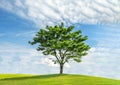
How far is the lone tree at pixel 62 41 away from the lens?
89.6 m

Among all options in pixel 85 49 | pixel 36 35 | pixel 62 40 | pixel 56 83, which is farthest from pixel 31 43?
pixel 56 83

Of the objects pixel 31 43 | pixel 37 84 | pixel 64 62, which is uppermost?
pixel 31 43

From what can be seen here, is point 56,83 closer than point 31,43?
Yes

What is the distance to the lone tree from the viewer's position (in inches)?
3526

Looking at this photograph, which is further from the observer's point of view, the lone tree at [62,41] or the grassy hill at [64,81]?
the lone tree at [62,41]

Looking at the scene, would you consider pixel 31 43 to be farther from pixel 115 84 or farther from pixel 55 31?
pixel 115 84

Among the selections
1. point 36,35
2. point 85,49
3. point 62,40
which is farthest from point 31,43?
point 85,49

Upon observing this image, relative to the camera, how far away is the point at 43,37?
90.8 meters

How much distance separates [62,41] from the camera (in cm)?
8975

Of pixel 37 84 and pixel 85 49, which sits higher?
pixel 85 49

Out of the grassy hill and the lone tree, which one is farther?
the lone tree

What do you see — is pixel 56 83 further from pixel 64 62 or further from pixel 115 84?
pixel 64 62

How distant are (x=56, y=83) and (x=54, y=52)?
29464 millimetres

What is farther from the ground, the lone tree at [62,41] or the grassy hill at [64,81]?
the lone tree at [62,41]
